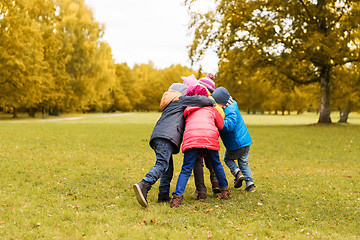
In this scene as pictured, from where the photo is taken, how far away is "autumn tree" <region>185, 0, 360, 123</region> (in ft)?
70.1

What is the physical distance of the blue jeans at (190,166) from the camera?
5098mm

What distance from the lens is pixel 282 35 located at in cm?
2314

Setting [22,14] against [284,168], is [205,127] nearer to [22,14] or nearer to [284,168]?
[284,168]

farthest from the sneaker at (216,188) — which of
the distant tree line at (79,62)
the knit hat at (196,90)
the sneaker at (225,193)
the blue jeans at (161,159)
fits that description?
the distant tree line at (79,62)

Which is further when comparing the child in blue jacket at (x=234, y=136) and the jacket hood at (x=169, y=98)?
the child in blue jacket at (x=234, y=136)

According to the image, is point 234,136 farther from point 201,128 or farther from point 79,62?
point 79,62

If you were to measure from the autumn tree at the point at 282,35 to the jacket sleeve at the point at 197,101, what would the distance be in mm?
17176

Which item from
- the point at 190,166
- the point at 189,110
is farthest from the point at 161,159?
the point at 189,110

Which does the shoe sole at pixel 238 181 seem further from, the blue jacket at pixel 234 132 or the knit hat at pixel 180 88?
the knit hat at pixel 180 88

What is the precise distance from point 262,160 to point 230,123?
4770 millimetres

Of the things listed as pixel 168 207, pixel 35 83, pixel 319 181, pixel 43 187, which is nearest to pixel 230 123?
pixel 168 207

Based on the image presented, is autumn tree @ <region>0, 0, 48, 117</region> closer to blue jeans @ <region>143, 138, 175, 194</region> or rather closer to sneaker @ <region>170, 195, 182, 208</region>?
blue jeans @ <region>143, 138, 175, 194</region>

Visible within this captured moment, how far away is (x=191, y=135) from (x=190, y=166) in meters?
0.49

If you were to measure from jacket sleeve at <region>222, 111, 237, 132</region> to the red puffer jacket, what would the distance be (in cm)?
28
